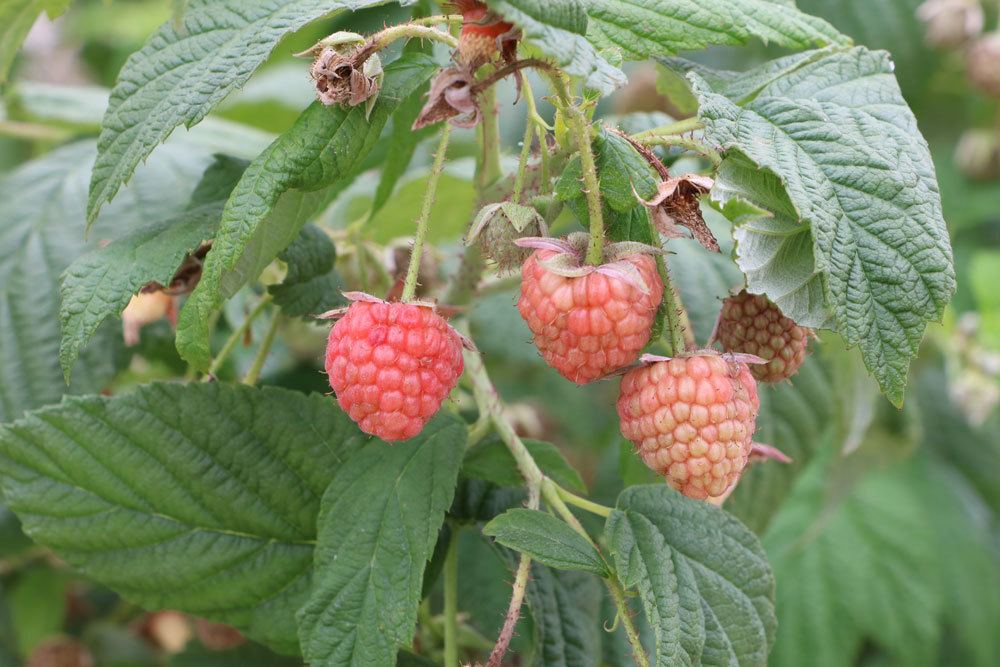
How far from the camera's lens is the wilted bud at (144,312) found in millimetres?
1065

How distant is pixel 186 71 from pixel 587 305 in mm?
337

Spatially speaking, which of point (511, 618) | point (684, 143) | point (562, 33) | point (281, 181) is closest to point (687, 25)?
point (684, 143)

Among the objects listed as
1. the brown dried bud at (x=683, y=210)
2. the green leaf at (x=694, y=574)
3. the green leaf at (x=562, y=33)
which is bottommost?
the green leaf at (x=694, y=574)

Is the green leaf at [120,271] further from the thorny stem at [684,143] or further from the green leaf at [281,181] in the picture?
the thorny stem at [684,143]

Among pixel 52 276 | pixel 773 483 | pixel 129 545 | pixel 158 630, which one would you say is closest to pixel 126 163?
pixel 129 545

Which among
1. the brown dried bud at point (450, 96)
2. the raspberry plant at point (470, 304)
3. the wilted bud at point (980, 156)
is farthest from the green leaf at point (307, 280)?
the wilted bud at point (980, 156)

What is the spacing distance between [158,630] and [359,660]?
789mm

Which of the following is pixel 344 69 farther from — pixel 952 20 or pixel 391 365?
pixel 952 20

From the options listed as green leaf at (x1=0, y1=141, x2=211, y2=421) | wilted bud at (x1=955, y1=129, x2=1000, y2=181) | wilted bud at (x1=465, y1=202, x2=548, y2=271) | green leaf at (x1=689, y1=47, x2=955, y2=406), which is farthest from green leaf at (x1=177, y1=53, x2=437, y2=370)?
wilted bud at (x1=955, y1=129, x2=1000, y2=181)

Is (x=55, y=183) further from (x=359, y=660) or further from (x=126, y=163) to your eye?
(x=359, y=660)

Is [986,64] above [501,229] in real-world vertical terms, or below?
below

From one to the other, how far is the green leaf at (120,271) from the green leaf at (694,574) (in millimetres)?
392

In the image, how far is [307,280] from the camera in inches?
37.5

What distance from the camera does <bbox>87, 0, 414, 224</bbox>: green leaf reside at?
75 centimetres
